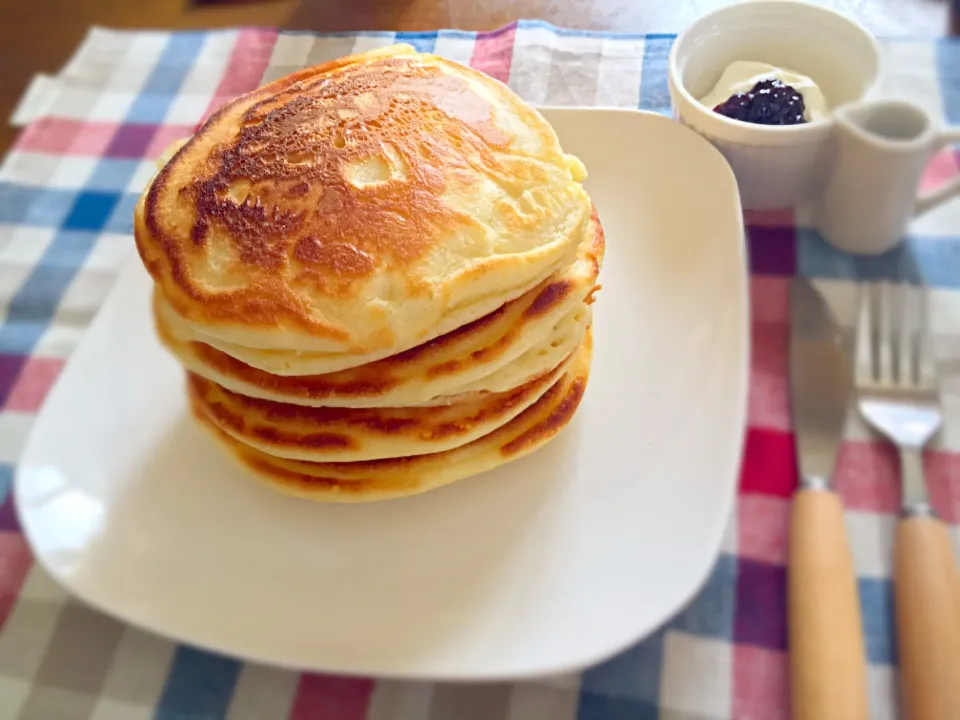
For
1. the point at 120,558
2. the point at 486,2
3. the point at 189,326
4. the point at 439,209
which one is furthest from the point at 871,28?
the point at 120,558

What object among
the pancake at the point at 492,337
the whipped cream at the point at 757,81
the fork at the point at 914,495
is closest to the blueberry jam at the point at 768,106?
the whipped cream at the point at 757,81

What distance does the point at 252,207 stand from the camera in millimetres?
812

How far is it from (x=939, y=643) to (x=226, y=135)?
2.95 ft

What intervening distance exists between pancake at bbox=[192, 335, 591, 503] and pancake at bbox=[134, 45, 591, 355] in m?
0.16

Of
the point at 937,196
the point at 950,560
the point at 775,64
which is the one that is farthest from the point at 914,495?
the point at 775,64

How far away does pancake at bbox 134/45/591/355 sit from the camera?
2.45 ft

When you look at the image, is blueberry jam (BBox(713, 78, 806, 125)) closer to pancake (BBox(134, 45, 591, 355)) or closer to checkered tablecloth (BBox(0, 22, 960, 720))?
checkered tablecloth (BBox(0, 22, 960, 720))

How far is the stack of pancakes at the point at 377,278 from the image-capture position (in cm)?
75

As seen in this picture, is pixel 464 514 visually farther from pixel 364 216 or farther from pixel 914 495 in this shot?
pixel 914 495

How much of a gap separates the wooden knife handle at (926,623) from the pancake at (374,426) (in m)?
0.40

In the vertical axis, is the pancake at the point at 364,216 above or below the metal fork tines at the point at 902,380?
above

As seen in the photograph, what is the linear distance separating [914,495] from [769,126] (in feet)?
1.64

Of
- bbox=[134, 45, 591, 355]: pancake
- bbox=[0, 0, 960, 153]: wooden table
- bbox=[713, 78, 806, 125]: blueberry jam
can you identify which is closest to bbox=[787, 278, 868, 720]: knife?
bbox=[713, 78, 806, 125]: blueberry jam

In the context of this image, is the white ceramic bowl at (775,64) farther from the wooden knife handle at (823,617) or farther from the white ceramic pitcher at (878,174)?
the wooden knife handle at (823,617)
